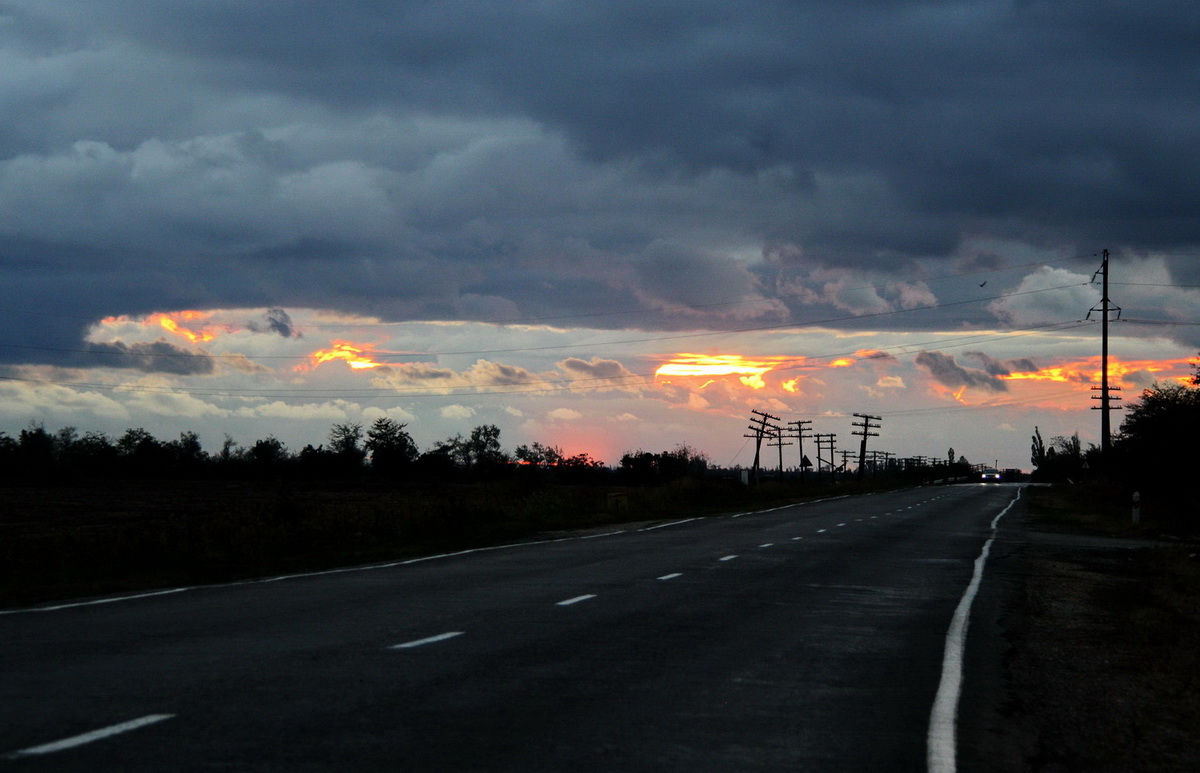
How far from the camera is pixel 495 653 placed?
11.9 m

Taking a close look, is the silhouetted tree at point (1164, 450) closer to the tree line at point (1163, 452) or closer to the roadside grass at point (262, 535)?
the tree line at point (1163, 452)

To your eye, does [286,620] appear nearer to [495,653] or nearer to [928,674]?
[495,653]

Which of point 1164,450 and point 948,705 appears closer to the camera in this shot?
point 948,705

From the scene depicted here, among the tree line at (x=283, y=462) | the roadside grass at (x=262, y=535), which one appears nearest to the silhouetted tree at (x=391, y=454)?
the tree line at (x=283, y=462)

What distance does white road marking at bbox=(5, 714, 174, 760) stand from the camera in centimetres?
716

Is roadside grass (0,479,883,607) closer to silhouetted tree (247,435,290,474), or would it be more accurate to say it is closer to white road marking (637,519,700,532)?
white road marking (637,519,700,532)

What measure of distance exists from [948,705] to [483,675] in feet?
12.2

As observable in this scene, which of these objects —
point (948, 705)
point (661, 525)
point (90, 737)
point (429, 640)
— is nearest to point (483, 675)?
point (429, 640)

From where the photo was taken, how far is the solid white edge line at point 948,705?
7.90m

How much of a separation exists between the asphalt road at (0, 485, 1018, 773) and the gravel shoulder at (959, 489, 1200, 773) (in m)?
0.57

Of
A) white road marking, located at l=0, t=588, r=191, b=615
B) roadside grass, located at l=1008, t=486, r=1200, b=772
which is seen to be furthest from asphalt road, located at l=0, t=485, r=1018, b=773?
roadside grass, located at l=1008, t=486, r=1200, b=772

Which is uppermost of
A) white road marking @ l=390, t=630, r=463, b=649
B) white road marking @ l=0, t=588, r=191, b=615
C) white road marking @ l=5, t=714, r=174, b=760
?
white road marking @ l=390, t=630, r=463, b=649

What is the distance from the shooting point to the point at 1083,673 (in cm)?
1202

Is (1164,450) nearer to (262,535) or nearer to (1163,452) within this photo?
(1163,452)
